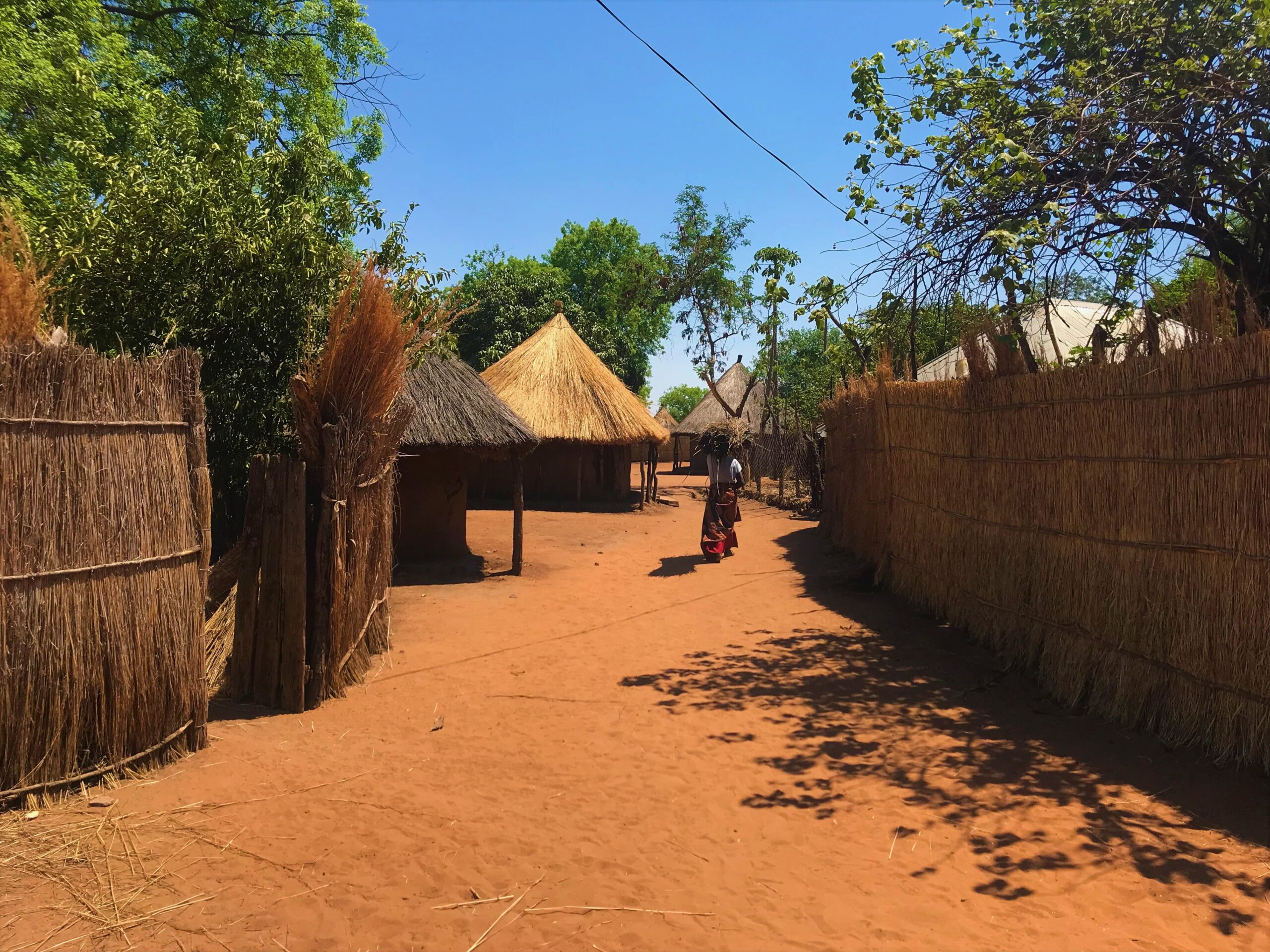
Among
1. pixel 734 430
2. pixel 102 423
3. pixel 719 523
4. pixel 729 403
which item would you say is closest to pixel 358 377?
pixel 102 423

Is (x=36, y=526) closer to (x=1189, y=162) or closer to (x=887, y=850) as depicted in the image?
(x=887, y=850)

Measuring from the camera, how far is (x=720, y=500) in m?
11.4

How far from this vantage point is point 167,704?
3906 millimetres

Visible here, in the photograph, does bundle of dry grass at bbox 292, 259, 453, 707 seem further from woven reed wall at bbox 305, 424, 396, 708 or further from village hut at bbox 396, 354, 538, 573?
village hut at bbox 396, 354, 538, 573

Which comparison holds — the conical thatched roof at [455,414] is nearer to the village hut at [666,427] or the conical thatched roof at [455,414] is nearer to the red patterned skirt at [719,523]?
the red patterned skirt at [719,523]

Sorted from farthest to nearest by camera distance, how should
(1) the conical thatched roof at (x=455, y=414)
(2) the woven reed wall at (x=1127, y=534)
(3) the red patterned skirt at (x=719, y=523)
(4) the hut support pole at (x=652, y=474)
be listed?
(4) the hut support pole at (x=652, y=474) → (3) the red patterned skirt at (x=719, y=523) → (1) the conical thatched roof at (x=455, y=414) → (2) the woven reed wall at (x=1127, y=534)

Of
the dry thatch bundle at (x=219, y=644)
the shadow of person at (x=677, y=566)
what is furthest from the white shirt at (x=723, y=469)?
the dry thatch bundle at (x=219, y=644)

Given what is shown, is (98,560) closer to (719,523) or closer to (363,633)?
(363,633)

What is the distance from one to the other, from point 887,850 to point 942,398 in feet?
15.9

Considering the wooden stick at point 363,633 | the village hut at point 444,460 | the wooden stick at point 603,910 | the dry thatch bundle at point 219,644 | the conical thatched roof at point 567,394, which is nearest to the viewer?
the wooden stick at point 603,910

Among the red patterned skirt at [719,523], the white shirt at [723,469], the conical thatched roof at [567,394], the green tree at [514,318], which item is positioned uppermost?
the green tree at [514,318]

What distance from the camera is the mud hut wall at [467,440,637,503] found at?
19.0 meters

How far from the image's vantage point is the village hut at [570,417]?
1845 cm

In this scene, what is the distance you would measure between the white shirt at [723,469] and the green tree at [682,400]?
67794 millimetres
